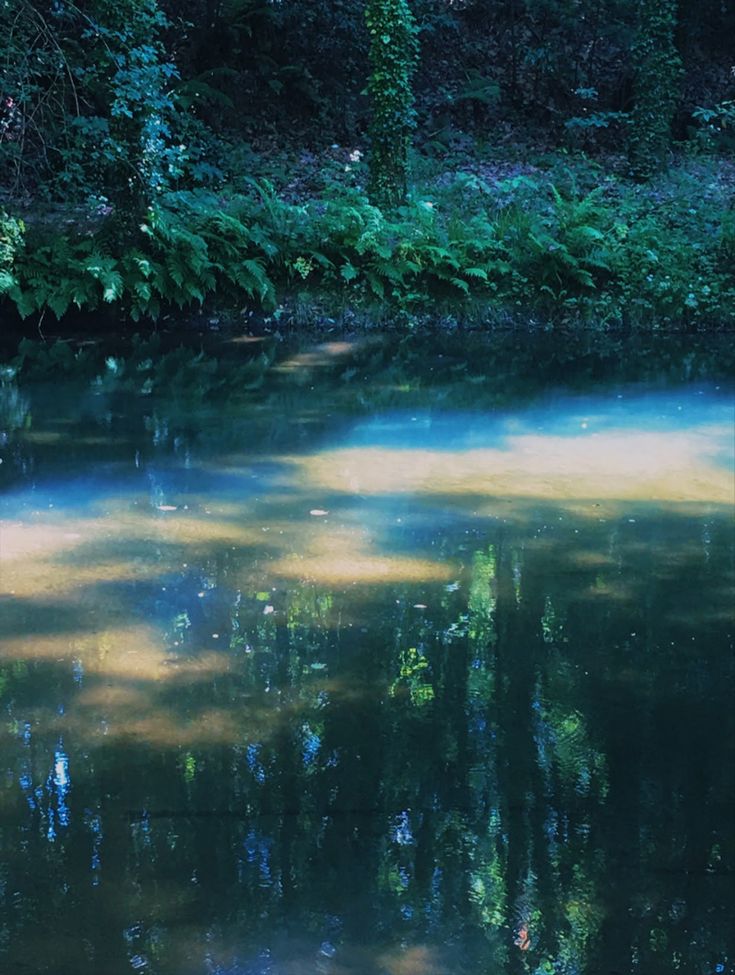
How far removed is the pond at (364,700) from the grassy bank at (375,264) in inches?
165

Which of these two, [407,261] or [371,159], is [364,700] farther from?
[371,159]

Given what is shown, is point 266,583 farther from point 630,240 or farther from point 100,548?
point 630,240

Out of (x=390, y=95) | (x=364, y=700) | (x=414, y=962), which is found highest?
(x=390, y=95)

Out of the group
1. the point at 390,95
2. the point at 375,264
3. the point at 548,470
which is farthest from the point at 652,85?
the point at 548,470

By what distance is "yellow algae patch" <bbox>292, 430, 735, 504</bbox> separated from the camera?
23.0 ft

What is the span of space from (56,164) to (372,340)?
6.22 m

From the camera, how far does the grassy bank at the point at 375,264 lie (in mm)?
12219

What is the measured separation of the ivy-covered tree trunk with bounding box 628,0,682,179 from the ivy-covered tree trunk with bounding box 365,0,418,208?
410cm

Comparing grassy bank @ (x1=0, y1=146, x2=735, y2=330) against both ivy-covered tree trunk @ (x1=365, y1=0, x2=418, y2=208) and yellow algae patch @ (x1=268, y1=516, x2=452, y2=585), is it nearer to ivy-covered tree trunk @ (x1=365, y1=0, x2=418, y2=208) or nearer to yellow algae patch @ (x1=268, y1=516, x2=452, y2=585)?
ivy-covered tree trunk @ (x1=365, y1=0, x2=418, y2=208)

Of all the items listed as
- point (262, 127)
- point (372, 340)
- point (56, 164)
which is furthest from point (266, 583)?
point (262, 127)

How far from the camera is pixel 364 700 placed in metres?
4.32

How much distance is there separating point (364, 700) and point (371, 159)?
1160 centimetres

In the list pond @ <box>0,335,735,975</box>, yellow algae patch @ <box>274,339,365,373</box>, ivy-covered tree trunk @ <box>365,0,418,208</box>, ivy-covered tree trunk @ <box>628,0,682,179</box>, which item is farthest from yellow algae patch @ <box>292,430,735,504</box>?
ivy-covered tree trunk @ <box>628,0,682,179</box>

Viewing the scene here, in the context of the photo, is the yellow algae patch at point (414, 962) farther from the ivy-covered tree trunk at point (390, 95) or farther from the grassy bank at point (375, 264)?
the ivy-covered tree trunk at point (390, 95)
